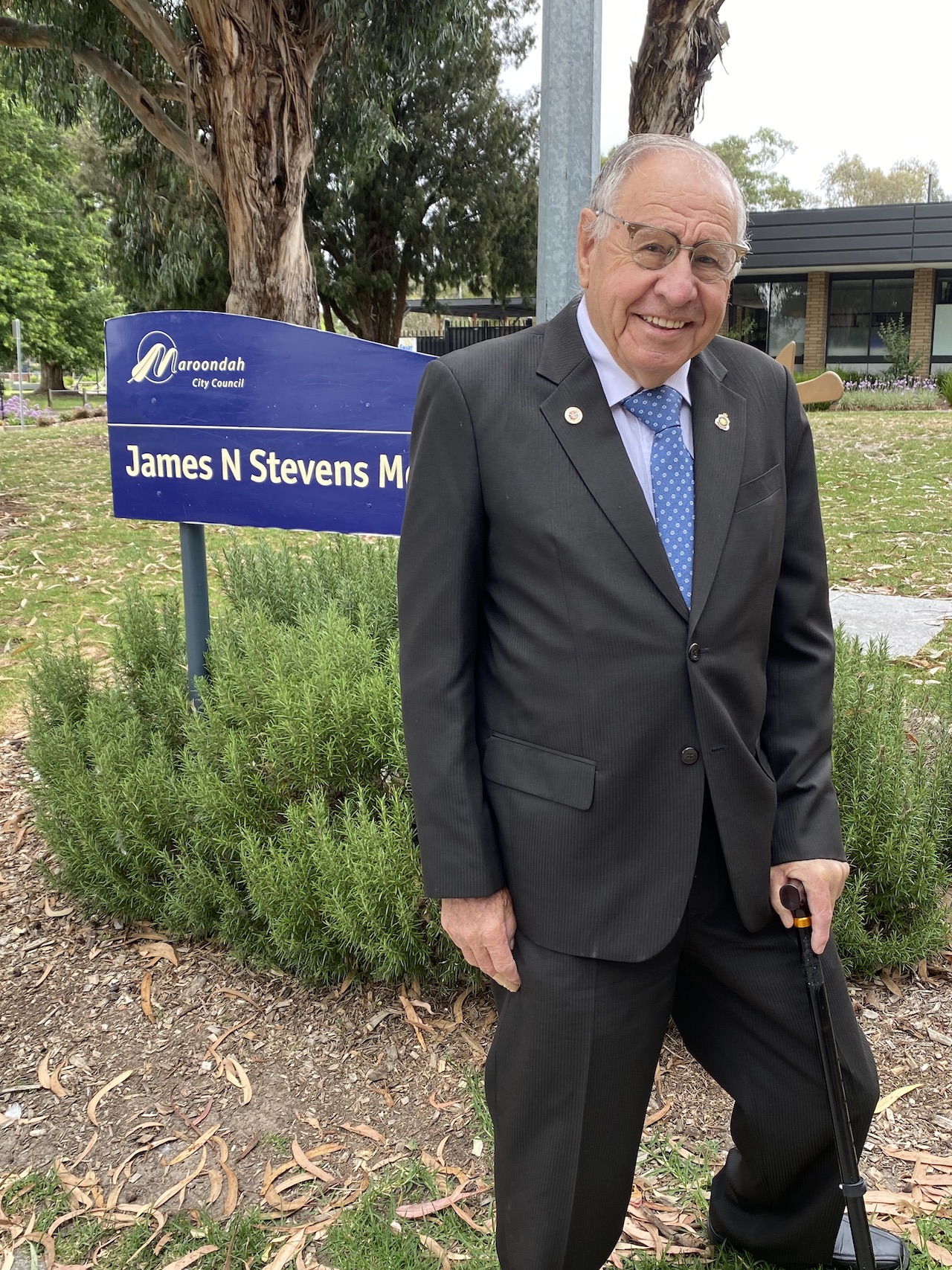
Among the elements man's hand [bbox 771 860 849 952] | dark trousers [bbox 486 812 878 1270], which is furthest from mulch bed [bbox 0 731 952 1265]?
man's hand [bbox 771 860 849 952]

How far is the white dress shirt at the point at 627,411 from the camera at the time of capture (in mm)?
1876

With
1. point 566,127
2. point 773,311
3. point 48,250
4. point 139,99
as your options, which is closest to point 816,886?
point 566,127

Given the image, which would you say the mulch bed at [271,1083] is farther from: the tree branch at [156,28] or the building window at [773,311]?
the building window at [773,311]

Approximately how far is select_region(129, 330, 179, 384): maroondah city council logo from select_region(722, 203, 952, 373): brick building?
25107 mm

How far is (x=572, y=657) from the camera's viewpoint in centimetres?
177

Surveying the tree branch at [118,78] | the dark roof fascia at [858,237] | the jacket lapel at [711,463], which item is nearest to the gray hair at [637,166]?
the jacket lapel at [711,463]

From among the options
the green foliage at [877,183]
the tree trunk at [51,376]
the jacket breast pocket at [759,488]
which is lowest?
the jacket breast pocket at [759,488]

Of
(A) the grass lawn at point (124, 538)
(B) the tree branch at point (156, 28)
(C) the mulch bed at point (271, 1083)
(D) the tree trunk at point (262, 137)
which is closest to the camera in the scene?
(C) the mulch bed at point (271, 1083)

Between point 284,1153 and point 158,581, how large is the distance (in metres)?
5.61

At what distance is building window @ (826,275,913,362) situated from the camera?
2972 cm

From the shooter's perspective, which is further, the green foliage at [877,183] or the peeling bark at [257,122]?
the green foliage at [877,183]

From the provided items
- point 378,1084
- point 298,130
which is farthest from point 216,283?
point 378,1084

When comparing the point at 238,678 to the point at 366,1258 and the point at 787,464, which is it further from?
the point at 787,464

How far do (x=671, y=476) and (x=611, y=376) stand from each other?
0.20 m
